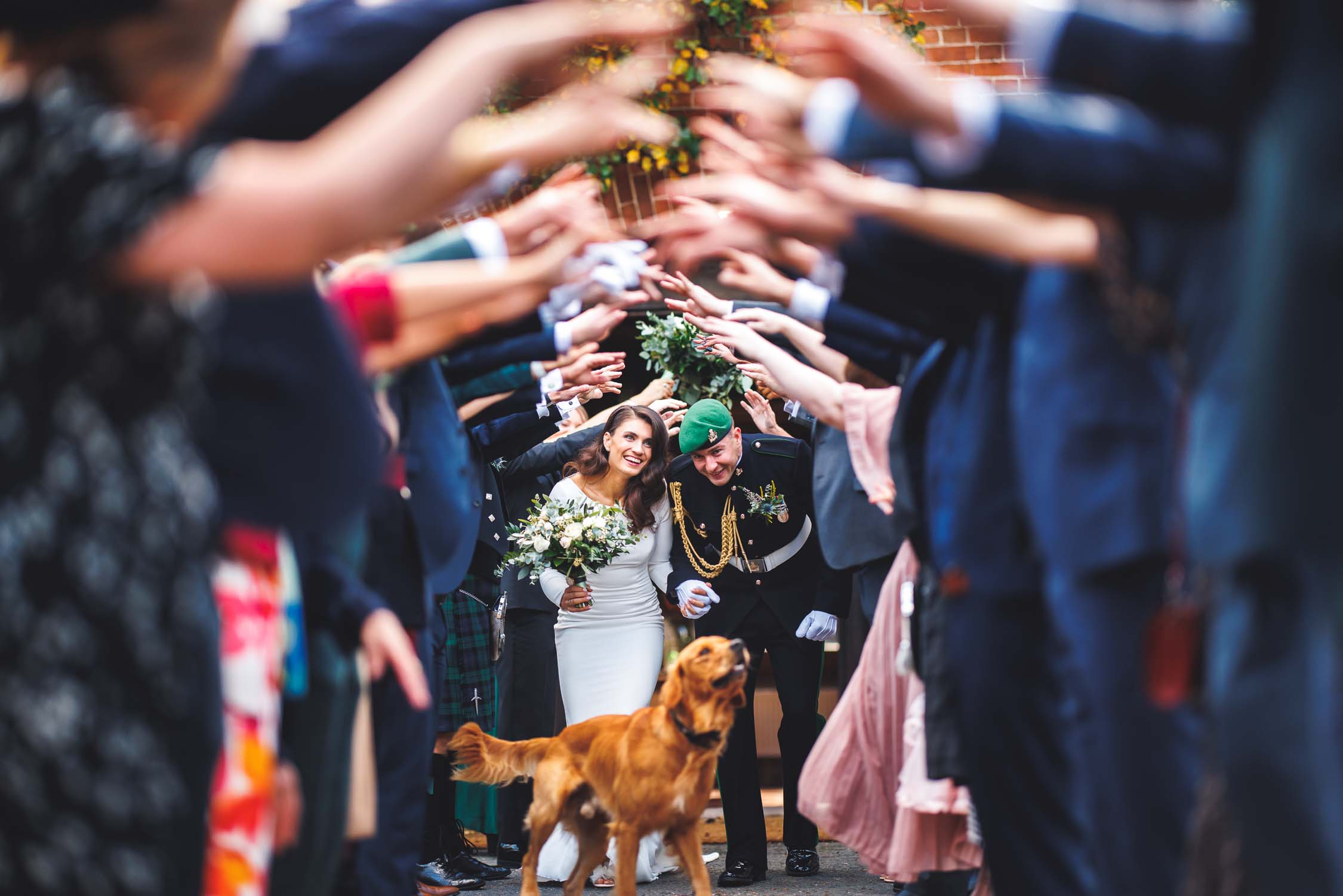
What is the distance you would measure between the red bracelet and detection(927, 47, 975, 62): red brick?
533cm

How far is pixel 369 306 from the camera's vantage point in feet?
6.93

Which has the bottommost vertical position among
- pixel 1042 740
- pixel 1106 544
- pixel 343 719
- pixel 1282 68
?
pixel 1042 740

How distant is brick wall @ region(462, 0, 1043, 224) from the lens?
6.81 meters

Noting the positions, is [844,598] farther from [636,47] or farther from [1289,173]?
[1289,173]

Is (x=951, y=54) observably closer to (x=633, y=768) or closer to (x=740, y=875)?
(x=633, y=768)

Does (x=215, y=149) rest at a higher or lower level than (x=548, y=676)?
higher

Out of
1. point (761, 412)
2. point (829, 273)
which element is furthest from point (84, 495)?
point (761, 412)

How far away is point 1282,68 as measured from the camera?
138cm

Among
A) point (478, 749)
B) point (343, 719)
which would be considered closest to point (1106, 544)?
point (343, 719)

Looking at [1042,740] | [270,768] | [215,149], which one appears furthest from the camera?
[1042,740]

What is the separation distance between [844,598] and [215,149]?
5382 millimetres

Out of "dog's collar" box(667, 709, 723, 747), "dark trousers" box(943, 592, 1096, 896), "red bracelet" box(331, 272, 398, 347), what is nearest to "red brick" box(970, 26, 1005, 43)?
"dog's collar" box(667, 709, 723, 747)

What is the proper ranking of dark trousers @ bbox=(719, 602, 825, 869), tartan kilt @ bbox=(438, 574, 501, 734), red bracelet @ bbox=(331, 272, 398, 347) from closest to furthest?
1. red bracelet @ bbox=(331, 272, 398, 347)
2. dark trousers @ bbox=(719, 602, 825, 869)
3. tartan kilt @ bbox=(438, 574, 501, 734)

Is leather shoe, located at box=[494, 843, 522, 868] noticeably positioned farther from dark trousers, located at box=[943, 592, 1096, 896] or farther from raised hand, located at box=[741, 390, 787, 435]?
dark trousers, located at box=[943, 592, 1096, 896]
